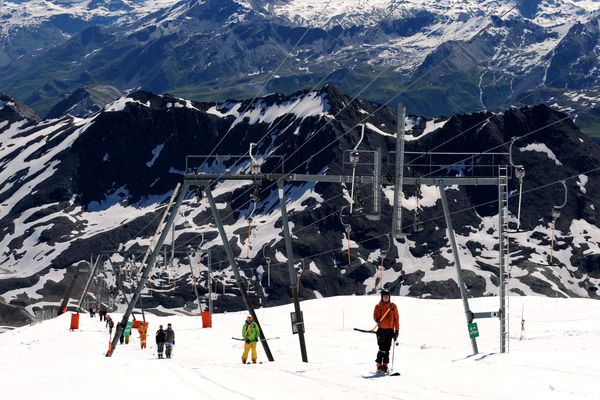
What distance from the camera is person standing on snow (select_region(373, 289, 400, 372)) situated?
25.6m

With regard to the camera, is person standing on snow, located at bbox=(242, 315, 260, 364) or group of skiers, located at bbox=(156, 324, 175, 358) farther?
group of skiers, located at bbox=(156, 324, 175, 358)

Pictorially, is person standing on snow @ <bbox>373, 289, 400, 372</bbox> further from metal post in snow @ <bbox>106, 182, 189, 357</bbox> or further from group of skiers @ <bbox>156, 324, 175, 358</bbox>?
group of skiers @ <bbox>156, 324, 175, 358</bbox>

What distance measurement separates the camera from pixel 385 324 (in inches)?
1013

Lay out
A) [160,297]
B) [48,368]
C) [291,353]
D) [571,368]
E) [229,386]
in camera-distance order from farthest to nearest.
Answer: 1. [160,297]
2. [291,353]
3. [48,368]
4. [571,368]
5. [229,386]

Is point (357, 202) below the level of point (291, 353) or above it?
above

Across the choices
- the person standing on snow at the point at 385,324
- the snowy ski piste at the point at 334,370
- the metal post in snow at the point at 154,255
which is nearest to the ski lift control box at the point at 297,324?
the snowy ski piste at the point at 334,370

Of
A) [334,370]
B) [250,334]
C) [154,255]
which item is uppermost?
[154,255]

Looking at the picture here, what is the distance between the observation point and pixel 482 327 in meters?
57.3

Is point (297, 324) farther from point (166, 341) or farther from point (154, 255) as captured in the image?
point (154, 255)

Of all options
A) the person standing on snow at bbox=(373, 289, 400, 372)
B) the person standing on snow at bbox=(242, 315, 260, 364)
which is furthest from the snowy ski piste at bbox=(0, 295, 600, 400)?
the person standing on snow at bbox=(242, 315, 260, 364)

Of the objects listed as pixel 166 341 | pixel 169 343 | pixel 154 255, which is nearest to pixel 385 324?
pixel 169 343

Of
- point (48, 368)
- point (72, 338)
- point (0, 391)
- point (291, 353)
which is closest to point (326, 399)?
point (0, 391)

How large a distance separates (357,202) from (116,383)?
17.1 meters

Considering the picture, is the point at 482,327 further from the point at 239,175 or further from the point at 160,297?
the point at 160,297
